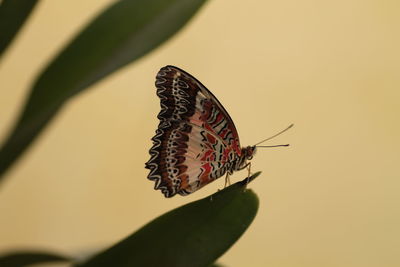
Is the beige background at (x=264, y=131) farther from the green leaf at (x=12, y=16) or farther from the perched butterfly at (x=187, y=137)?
the green leaf at (x=12, y=16)

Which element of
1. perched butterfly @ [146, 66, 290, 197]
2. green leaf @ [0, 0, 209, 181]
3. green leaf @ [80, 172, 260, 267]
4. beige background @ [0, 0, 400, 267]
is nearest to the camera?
green leaf @ [0, 0, 209, 181]

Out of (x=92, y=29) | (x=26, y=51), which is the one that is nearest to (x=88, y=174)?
(x=26, y=51)

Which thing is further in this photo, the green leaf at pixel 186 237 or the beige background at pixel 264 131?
the beige background at pixel 264 131

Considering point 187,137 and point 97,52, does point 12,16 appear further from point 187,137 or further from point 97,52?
point 187,137

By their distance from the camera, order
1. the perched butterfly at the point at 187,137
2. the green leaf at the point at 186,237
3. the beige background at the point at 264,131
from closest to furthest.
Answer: the green leaf at the point at 186,237, the perched butterfly at the point at 187,137, the beige background at the point at 264,131

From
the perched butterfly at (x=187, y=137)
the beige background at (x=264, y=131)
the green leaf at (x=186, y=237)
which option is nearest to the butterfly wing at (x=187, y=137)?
the perched butterfly at (x=187, y=137)

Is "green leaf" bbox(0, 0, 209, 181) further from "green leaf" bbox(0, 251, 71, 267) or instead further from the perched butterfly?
"green leaf" bbox(0, 251, 71, 267)

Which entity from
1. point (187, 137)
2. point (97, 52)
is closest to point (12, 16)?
point (97, 52)

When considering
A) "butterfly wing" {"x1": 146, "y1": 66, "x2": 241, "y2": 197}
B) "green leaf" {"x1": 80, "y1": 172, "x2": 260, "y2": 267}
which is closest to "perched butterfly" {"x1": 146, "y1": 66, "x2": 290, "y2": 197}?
"butterfly wing" {"x1": 146, "y1": 66, "x2": 241, "y2": 197}

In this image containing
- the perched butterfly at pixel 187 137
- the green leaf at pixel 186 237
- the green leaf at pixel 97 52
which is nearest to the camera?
the green leaf at pixel 97 52
